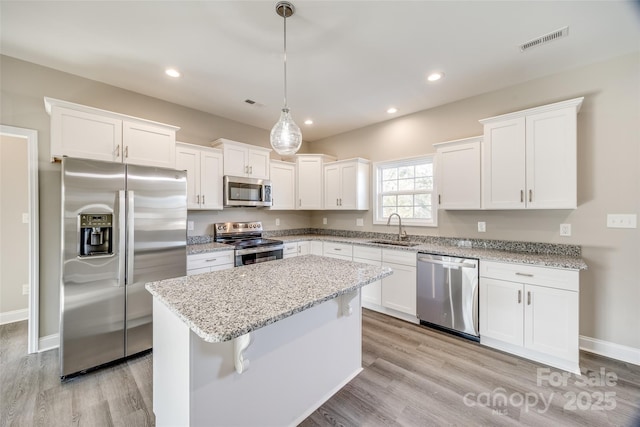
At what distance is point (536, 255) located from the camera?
263 centimetres

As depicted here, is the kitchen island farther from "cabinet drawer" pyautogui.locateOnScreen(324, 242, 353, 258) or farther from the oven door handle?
"cabinet drawer" pyautogui.locateOnScreen(324, 242, 353, 258)

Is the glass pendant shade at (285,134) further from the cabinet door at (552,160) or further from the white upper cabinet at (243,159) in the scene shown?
the cabinet door at (552,160)

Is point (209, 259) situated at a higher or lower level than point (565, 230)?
lower

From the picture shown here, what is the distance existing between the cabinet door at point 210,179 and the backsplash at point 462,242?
1.82 ft

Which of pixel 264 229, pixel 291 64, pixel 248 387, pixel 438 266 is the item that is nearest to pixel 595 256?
pixel 438 266

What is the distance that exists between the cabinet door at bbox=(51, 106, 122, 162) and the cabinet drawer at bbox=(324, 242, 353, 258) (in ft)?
9.39

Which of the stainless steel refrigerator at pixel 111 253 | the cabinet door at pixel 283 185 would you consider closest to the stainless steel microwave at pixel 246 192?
the cabinet door at pixel 283 185

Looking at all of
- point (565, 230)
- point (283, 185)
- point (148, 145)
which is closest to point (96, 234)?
point (148, 145)

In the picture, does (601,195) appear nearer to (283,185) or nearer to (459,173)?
(459,173)

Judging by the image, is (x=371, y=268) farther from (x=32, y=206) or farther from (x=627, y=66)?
(x=32, y=206)

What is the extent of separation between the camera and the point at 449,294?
9.24ft

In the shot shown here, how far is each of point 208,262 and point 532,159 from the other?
3.68 metres

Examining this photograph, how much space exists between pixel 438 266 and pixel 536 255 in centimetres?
94

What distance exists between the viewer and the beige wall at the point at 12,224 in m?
3.16
